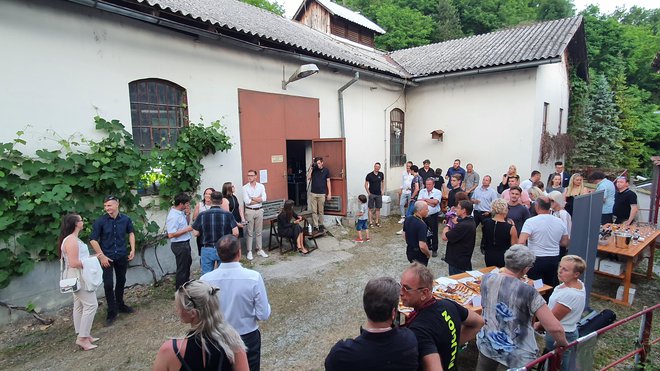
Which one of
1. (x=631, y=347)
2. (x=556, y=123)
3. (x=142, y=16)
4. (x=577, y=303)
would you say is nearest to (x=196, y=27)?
(x=142, y=16)

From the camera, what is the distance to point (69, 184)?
4953 millimetres

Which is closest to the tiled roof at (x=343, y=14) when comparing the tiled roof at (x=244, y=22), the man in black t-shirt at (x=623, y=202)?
the tiled roof at (x=244, y=22)

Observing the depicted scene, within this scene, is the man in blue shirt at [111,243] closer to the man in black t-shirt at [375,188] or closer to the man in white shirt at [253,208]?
the man in white shirt at [253,208]

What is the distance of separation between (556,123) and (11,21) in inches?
613

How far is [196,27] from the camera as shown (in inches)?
247

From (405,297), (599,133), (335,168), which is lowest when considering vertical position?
(405,297)

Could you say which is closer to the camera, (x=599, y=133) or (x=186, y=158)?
(x=186, y=158)

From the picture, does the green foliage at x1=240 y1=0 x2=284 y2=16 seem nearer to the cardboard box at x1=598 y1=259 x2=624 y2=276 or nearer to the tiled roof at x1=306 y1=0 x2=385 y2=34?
the tiled roof at x1=306 y1=0 x2=385 y2=34

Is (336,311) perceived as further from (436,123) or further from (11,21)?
(436,123)

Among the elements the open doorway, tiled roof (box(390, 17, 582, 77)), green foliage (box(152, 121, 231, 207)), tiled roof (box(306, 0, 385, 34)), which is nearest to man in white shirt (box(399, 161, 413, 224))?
the open doorway

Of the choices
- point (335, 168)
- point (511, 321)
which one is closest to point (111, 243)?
point (511, 321)

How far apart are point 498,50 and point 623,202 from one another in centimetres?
684

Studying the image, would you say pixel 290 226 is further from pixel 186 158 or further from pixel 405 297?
pixel 405 297

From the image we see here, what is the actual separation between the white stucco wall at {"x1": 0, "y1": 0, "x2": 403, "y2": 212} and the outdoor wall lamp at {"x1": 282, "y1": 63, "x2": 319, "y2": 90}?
0.24m
